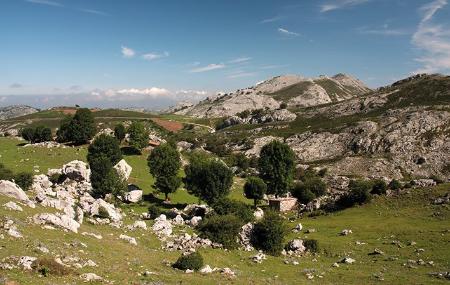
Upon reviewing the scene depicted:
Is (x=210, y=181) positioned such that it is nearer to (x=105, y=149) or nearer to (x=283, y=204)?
(x=283, y=204)

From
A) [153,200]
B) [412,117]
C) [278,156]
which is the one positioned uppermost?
[412,117]

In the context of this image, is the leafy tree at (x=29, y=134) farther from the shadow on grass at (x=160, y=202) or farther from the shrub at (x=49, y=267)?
the shrub at (x=49, y=267)

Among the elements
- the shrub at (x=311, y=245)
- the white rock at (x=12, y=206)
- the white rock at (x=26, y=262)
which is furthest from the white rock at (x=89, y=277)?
the shrub at (x=311, y=245)

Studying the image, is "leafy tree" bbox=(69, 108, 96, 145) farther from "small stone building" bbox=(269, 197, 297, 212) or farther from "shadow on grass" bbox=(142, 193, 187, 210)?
"small stone building" bbox=(269, 197, 297, 212)

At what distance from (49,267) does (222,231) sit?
88.1 feet

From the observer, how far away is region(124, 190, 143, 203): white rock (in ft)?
259

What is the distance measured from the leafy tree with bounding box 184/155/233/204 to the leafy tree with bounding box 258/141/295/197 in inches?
652

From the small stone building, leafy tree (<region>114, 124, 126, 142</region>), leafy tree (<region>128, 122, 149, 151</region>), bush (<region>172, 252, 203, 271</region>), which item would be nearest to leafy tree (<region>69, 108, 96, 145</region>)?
leafy tree (<region>114, 124, 126, 142</region>)

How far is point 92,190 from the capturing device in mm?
77062

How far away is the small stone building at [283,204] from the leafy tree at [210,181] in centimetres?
1539

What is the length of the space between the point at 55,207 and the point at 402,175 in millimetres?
104988

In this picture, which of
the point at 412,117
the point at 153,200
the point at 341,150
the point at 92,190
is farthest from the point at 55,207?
the point at 412,117

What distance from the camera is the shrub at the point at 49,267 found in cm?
2974

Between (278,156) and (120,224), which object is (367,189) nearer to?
(278,156)
